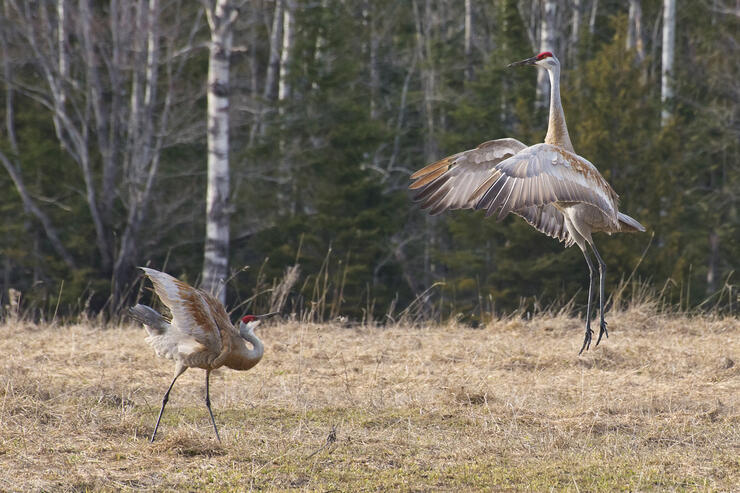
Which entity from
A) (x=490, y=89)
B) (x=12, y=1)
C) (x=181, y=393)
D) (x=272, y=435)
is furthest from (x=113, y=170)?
(x=272, y=435)

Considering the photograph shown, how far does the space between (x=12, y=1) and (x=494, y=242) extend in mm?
10562

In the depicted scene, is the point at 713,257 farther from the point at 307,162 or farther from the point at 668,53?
the point at 307,162

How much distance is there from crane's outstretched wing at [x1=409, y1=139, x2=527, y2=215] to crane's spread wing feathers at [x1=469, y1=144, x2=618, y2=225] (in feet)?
1.83

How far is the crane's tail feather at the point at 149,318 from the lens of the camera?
5965 mm

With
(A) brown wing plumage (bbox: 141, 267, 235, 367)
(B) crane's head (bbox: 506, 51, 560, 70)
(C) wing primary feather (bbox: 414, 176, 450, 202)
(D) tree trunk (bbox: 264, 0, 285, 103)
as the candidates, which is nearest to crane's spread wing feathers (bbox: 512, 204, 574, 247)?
(C) wing primary feather (bbox: 414, 176, 450, 202)

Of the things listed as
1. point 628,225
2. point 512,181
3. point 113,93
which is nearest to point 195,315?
point 512,181

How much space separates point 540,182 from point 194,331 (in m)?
2.52

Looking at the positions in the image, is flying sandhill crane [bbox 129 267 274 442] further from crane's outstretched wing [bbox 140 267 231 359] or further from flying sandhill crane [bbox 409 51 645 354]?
flying sandhill crane [bbox 409 51 645 354]

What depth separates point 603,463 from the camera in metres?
5.42

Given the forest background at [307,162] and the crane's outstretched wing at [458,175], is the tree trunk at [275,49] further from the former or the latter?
the crane's outstretched wing at [458,175]

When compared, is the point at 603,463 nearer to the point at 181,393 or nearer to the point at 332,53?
the point at 181,393

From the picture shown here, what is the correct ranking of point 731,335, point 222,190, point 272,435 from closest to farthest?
point 272,435
point 731,335
point 222,190

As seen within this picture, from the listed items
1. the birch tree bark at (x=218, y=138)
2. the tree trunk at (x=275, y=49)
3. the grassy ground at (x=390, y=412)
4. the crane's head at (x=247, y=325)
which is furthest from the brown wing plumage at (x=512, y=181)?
the tree trunk at (x=275, y=49)

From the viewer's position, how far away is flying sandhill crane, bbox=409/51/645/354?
631 cm
